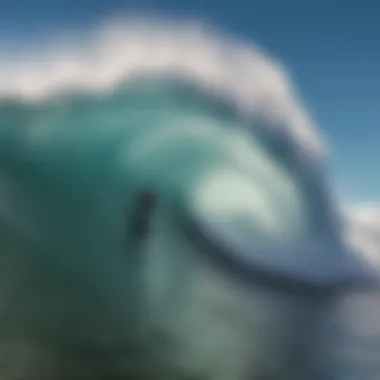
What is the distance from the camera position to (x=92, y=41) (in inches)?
86.0

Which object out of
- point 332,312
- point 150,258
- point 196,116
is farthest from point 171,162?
point 332,312

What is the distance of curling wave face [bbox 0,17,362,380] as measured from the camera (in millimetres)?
2123

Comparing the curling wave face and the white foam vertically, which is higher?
the white foam

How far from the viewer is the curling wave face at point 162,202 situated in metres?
2.12

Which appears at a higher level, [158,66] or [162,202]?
[158,66]

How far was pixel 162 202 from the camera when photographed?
7.06ft

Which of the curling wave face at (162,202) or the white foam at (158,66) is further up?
the white foam at (158,66)

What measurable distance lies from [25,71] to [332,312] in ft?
3.97

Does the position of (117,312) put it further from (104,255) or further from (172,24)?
(172,24)

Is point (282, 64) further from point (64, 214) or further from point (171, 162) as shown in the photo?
point (64, 214)

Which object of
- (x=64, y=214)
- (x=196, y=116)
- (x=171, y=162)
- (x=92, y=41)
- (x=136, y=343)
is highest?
(x=92, y=41)

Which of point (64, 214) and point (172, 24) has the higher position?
point (172, 24)

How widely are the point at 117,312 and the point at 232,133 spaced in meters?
0.65

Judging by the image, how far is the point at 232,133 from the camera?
2.19m
